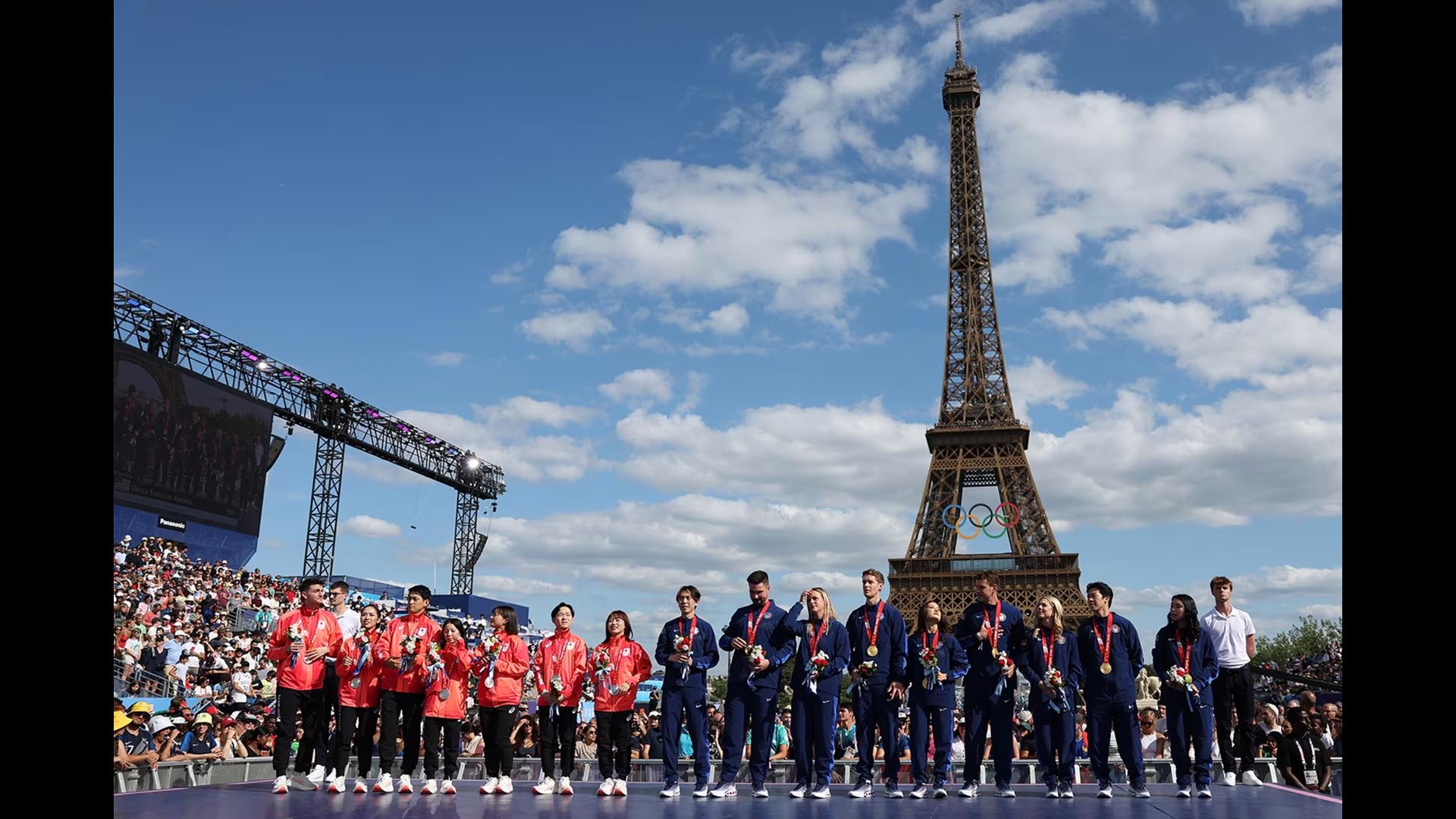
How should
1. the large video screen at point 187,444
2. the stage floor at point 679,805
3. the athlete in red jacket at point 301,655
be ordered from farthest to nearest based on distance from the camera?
the large video screen at point 187,444 → the athlete in red jacket at point 301,655 → the stage floor at point 679,805

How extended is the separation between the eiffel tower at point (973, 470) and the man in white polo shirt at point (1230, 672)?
1557 inches

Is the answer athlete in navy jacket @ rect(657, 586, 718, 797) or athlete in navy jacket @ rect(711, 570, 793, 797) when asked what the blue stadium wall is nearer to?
athlete in navy jacket @ rect(657, 586, 718, 797)

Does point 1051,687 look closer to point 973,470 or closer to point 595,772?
point 595,772

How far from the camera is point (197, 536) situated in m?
37.4

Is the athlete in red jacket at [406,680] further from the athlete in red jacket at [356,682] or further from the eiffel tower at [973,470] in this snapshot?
the eiffel tower at [973,470]

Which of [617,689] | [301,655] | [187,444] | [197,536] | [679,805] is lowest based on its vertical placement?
[679,805]

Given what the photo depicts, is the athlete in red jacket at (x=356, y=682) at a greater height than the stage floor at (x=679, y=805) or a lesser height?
greater

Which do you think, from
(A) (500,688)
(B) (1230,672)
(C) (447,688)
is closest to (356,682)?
(C) (447,688)

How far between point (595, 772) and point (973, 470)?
4586 centimetres

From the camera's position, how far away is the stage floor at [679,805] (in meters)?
8.45

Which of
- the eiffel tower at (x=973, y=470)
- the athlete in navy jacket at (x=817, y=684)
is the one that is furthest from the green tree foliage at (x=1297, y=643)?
the athlete in navy jacket at (x=817, y=684)
